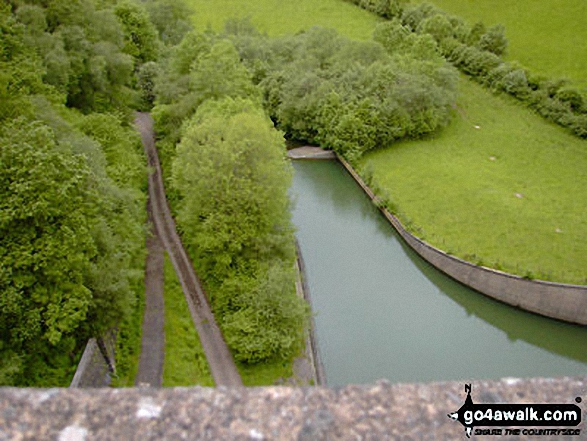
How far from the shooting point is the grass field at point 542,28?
55.4 m

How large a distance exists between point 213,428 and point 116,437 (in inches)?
30.4

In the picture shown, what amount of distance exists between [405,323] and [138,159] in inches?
652

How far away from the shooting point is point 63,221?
15.1 meters

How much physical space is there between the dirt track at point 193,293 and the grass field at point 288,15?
40.9 meters

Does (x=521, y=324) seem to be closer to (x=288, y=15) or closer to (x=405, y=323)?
(x=405, y=323)

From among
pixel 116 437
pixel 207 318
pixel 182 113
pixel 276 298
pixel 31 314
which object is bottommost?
pixel 207 318

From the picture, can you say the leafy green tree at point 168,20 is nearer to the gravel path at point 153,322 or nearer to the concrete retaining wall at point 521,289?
the gravel path at point 153,322

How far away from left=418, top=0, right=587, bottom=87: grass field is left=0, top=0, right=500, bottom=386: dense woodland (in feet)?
58.2

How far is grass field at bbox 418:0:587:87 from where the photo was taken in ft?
182

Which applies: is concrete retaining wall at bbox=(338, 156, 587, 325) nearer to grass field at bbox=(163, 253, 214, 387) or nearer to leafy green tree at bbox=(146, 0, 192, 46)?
grass field at bbox=(163, 253, 214, 387)

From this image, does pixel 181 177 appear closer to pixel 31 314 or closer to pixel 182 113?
pixel 182 113

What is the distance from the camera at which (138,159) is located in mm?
28297

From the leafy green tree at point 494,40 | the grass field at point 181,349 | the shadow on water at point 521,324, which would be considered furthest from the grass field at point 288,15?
the grass field at point 181,349

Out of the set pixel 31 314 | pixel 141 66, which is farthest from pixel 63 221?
pixel 141 66
